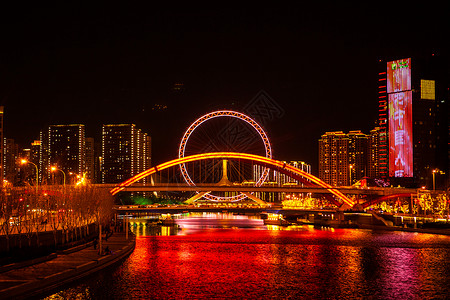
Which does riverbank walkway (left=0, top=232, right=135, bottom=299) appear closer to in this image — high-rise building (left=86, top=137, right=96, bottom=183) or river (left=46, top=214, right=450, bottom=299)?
river (left=46, top=214, right=450, bottom=299)

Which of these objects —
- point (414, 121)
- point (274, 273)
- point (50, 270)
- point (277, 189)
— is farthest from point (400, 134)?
point (50, 270)

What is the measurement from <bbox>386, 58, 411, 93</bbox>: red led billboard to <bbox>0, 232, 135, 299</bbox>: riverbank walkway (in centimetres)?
13577

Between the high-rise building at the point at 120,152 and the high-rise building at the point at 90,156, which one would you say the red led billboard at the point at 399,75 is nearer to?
the high-rise building at the point at 120,152

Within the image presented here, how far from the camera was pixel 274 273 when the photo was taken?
29.2 metres

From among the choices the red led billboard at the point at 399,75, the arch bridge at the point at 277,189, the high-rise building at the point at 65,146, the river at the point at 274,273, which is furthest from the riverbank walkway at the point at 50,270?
the high-rise building at the point at 65,146

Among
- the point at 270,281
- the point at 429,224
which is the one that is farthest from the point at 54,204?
the point at 429,224

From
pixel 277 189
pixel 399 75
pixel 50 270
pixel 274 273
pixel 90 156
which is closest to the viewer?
pixel 50 270

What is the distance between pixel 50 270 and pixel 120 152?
543ft

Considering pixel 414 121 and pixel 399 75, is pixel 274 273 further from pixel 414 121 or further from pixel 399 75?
pixel 399 75

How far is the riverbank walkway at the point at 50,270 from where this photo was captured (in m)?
21.3

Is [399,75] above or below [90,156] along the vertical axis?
above

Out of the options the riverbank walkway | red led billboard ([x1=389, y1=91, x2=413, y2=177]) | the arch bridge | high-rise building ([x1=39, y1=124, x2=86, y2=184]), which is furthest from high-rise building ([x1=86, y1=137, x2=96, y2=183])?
the riverbank walkway

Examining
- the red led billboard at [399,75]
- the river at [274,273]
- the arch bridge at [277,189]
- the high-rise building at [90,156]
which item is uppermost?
the red led billboard at [399,75]

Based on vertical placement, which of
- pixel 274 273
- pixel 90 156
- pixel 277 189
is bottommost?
pixel 274 273
